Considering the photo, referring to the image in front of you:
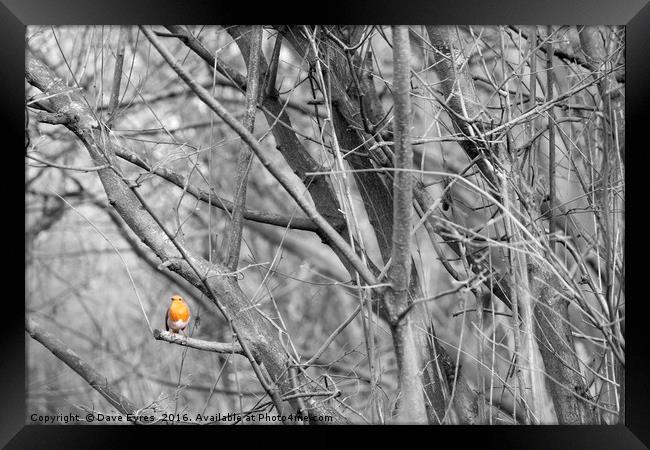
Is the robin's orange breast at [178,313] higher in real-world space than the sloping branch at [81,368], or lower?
higher

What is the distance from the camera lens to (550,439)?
1.59 m

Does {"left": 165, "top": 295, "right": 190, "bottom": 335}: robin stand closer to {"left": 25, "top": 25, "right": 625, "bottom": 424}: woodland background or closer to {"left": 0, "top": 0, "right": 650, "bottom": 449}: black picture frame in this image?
{"left": 25, "top": 25, "right": 625, "bottom": 424}: woodland background

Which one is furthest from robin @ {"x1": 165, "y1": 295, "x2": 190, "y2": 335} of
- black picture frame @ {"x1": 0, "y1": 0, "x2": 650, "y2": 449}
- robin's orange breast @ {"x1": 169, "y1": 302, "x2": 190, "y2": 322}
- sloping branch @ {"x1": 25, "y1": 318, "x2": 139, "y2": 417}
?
black picture frame @ {"x1": 0, "y1": 0, "x2": 650, "y2": 449}

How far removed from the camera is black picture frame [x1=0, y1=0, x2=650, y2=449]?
1564mm

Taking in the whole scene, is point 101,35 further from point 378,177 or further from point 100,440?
point 100,440

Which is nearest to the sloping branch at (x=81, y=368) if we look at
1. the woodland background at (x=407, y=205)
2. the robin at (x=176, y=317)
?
the woodland background at (x=407, y=205)

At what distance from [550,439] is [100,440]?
100 cm

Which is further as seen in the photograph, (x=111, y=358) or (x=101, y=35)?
(x=111, y=358)
